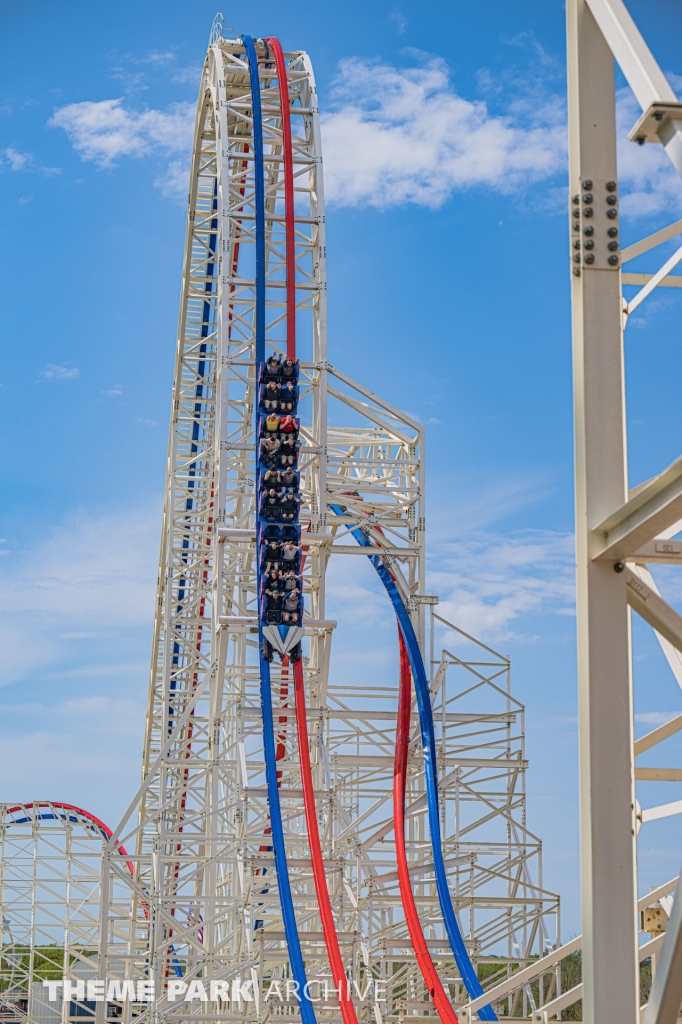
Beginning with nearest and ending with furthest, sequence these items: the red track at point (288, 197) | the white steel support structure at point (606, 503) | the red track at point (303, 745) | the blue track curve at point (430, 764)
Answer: the white steel support structure at point (606, 503), the red track at point (303, 745), the blue track curve at point (430, 764), the red track at point (288, 197)

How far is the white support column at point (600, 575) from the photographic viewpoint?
5.79 m

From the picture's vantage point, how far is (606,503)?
20.1 ft

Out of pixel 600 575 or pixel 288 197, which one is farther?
pixel 288 197

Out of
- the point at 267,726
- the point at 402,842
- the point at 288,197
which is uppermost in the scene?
the point at 288,197

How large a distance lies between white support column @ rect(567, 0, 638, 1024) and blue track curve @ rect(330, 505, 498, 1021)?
12544 mm

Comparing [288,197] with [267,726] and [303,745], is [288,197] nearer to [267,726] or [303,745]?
[267,726]

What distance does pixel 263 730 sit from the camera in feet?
66.6

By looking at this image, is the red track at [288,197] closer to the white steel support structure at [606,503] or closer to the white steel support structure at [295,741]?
the white steel support structure at [295,741]

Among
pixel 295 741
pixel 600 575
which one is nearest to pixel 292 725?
pixel 295 741

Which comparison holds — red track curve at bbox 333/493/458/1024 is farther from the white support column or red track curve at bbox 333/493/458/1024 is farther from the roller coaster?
the white support column

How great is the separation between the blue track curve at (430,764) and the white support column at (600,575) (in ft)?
41.2

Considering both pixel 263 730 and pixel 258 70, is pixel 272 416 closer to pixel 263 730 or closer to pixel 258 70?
pixel 263 730

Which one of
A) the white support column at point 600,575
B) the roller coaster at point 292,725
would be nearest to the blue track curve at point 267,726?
the roller coaster at point 292,725

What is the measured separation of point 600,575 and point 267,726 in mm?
14555
